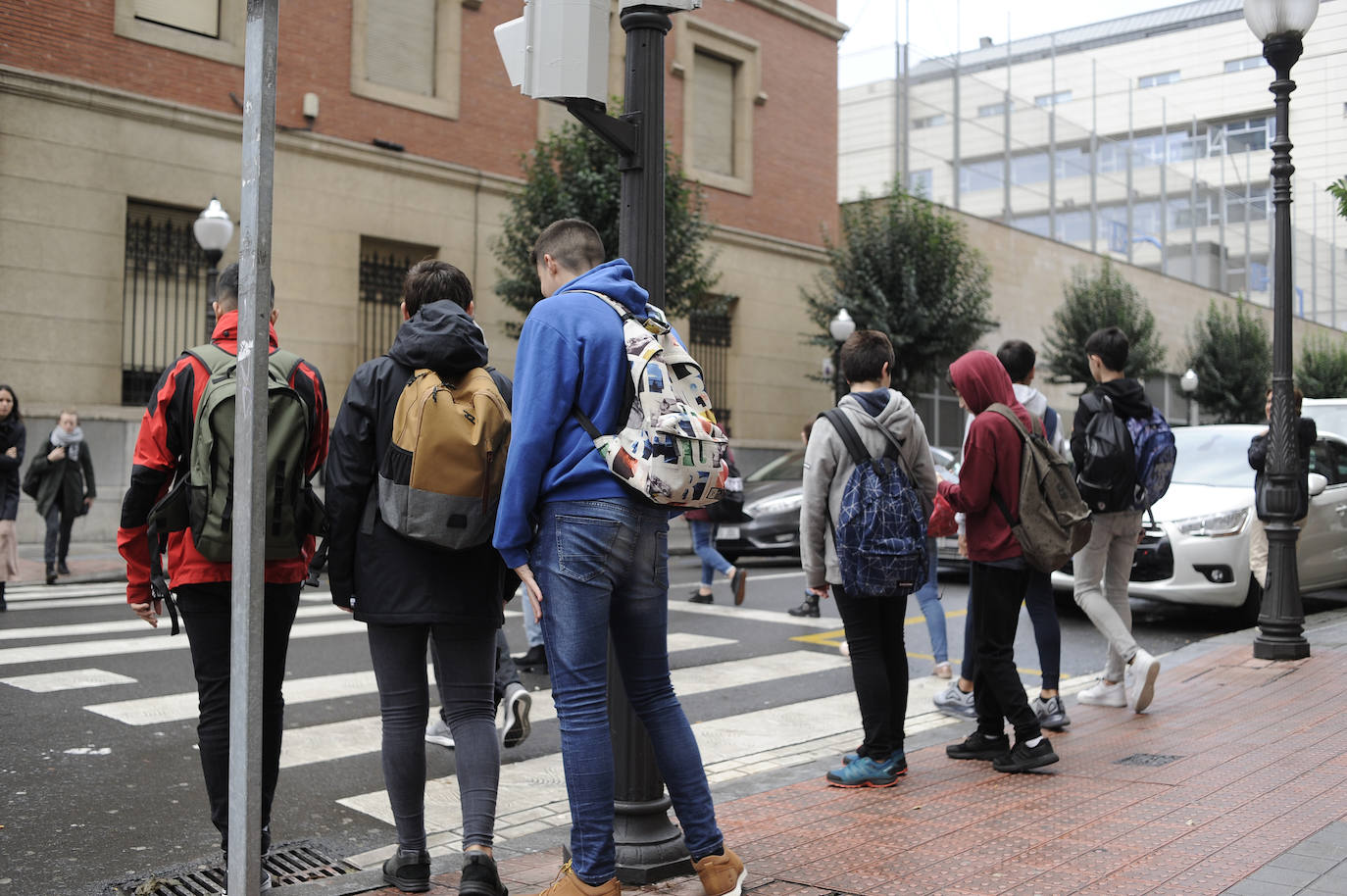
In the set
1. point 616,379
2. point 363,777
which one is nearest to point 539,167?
point 363,777

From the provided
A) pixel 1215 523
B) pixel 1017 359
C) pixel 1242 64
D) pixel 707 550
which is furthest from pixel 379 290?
pixel 1242 64

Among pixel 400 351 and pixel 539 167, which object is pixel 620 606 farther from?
pixel 539 167

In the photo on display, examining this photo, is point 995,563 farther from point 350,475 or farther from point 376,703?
point 376,703

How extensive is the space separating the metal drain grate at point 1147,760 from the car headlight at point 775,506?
29.3ft

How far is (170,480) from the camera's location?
392cm

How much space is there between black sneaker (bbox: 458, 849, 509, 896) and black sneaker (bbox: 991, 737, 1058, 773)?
2563 mm

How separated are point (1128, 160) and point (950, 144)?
10418 millimetres

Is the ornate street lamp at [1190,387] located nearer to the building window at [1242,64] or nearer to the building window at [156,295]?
the building window at [1242,64]

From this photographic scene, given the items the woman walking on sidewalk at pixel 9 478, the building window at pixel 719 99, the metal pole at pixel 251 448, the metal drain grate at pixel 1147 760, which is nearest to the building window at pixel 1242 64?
the building window at pixel 719 99

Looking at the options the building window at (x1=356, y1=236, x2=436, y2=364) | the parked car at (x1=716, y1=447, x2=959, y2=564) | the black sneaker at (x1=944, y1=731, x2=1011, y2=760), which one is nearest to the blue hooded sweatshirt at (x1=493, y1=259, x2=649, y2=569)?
the black sneaker at (x1=944, y1=731, x2=1011, y2=760)

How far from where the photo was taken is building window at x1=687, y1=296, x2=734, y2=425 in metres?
25.0

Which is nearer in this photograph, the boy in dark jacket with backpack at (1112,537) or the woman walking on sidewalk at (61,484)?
the boy in dark jacket with backpack at (1112,537)

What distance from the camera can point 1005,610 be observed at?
5438 mm

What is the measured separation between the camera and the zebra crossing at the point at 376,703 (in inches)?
209
